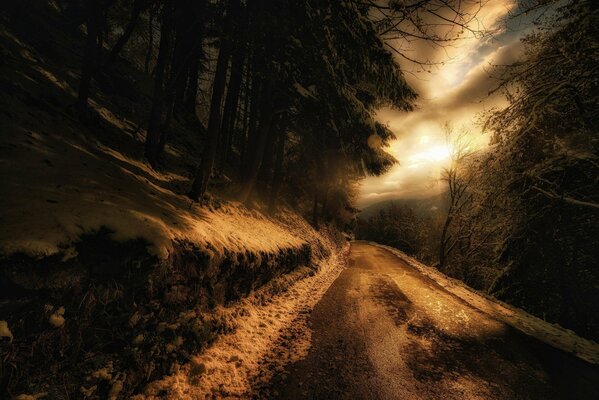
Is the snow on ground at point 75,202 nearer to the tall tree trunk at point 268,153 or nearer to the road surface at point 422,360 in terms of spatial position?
the road surface at point 422,360

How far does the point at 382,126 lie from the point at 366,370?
13308 millimetres

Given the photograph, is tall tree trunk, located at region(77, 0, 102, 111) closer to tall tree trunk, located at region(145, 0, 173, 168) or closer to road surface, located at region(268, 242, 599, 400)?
tall tree trunk, located at region(145, 0, 173, 168)

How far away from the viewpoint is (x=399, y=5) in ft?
12.3

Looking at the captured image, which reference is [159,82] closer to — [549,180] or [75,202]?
[75,202]

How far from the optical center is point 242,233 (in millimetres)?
7508

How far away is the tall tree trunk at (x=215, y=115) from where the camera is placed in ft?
25.4

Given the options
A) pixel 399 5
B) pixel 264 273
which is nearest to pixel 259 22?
pixel 399 5

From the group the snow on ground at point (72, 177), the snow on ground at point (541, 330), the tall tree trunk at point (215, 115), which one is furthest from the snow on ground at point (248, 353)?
the snow on ground at point (541, 330)

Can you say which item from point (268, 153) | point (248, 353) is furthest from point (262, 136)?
point (248, 353)

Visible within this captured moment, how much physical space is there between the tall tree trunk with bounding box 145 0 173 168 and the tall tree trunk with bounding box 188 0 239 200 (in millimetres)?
1820

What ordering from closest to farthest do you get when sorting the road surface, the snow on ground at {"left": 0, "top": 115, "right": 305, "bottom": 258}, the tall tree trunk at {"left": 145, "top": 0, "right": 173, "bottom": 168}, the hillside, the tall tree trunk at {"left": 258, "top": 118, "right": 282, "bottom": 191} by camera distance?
the hillside, the snow on ground at {"left": 0, "top": 115, "right": 305, "bottom": 258}, the road surface, the tall tree trunk at {"left": 145, "top": 0, "right": 173, "bottom": 168}, the tall tree trunk at {"left": 258, "top": 118, "right": 282, "bottom": 191}

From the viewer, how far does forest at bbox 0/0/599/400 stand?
303 centimetres

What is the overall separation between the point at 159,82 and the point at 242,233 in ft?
16.8

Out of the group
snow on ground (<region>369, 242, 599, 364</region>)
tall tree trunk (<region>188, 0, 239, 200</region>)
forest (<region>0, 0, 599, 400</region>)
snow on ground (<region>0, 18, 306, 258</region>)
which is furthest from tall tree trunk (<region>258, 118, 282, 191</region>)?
snow on ground (<region>369, 242, 599, 364</region>)
